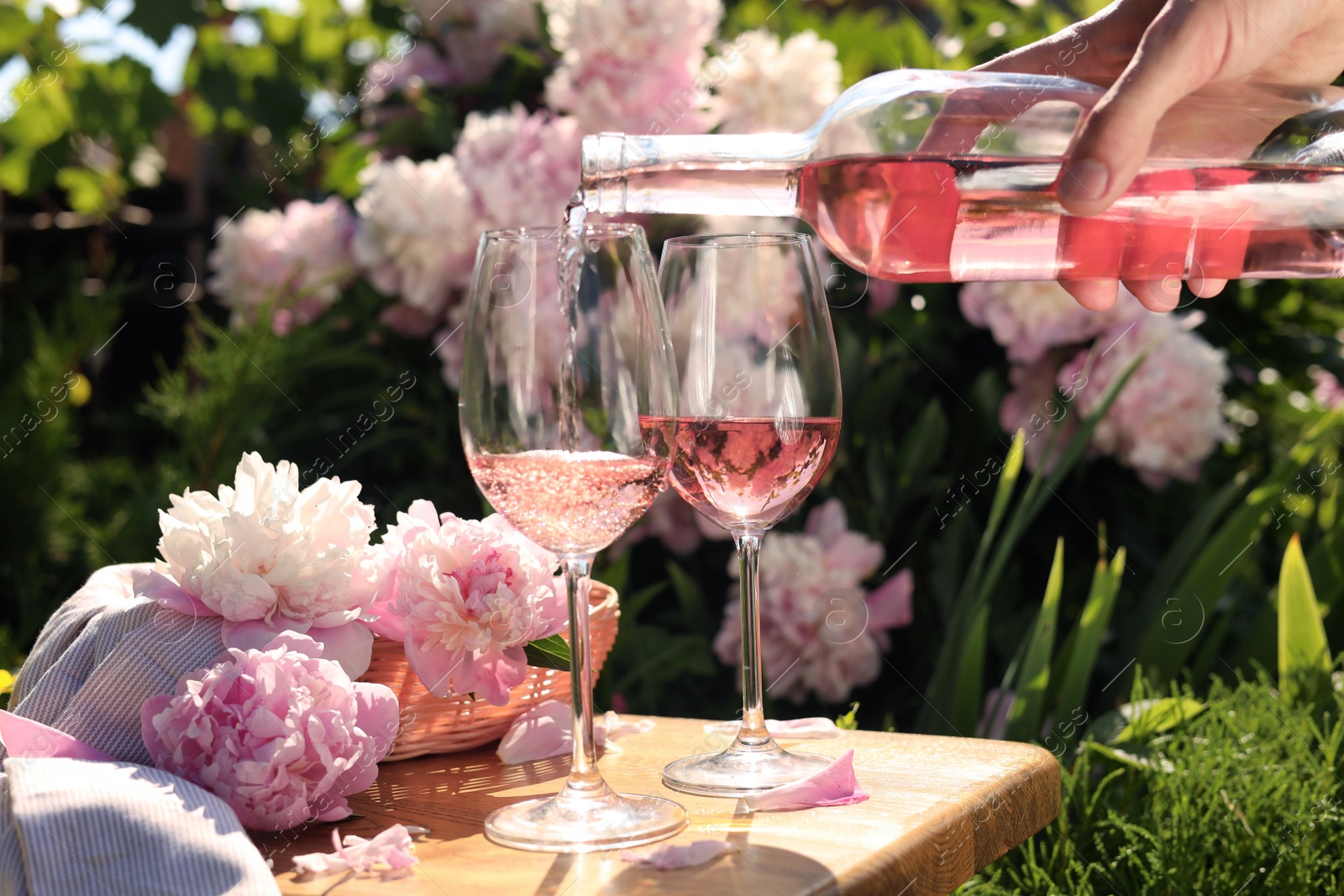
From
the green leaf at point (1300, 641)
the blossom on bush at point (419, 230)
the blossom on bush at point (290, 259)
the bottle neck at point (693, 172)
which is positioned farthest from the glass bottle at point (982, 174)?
the blossom on bush at point (290, 259)

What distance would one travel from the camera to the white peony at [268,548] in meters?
0.81

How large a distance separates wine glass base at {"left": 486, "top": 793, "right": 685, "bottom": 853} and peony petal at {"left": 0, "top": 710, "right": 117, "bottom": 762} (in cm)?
25

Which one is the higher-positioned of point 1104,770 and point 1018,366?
point 1018,366

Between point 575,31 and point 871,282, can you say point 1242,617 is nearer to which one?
point 871,282

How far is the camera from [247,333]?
2.10 m

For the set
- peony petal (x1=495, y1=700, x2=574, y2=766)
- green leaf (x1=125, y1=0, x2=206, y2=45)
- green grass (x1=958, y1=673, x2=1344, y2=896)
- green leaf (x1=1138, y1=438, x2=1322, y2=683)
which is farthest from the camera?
green leaf (x1=125, y1=0, x2=206, y2=45)

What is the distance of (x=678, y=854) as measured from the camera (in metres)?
0.67

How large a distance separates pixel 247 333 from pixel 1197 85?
158 centimetres

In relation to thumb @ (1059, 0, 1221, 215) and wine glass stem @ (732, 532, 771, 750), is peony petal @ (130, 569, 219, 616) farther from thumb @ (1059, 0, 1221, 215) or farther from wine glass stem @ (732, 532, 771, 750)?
thumb @ (1059, 0, 1221, 215)

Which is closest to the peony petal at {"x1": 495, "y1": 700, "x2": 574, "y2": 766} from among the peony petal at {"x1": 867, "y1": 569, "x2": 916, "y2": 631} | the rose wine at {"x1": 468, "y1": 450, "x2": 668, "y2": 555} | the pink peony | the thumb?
the rose wine at {"x1": 468, "y1": 450, "x2": 668, "y2": 555}

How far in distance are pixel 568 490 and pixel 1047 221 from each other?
0.50 metres

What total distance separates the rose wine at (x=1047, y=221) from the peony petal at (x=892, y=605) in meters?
0.78

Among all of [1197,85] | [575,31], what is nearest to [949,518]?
[575,31]

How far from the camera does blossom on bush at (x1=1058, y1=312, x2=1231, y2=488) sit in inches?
74.0
